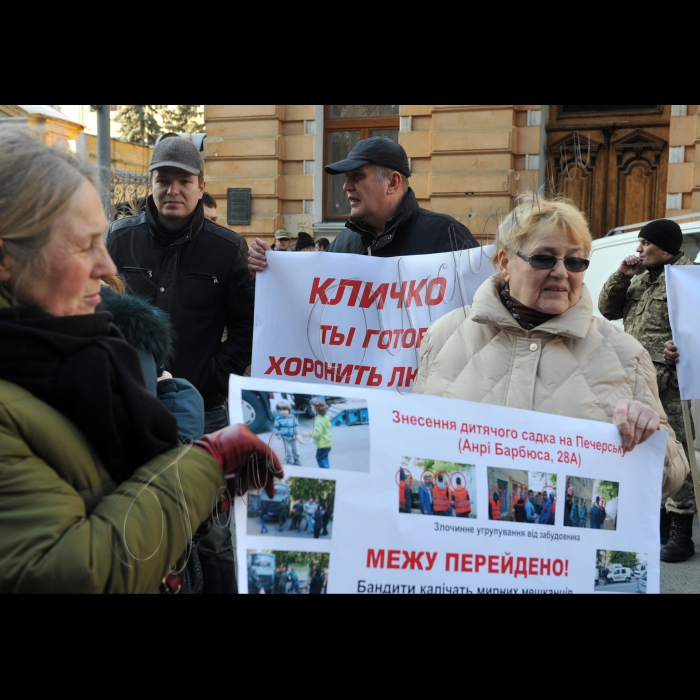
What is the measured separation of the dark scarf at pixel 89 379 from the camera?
148 cm

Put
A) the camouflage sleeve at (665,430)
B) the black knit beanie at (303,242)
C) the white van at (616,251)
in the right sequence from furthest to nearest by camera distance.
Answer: the black knit beanie at (303,242) < the white van at (616,251) < the camouflage sleeve at (665,430)

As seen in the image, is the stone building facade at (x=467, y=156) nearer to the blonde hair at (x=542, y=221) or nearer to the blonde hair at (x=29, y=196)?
the blonde hair at (x=542, y=221)

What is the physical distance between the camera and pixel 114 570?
56.6 inches

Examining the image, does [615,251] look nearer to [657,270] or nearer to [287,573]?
[657,270]

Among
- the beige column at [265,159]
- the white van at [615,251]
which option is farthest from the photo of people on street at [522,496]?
the beige column at [265,159]

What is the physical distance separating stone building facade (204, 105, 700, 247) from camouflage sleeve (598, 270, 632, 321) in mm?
4784

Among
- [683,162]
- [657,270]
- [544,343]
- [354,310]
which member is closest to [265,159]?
[683,162]

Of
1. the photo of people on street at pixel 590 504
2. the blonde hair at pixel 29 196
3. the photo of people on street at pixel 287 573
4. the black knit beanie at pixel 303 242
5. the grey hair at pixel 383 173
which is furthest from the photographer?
the black knit beanie at pixel 303 242

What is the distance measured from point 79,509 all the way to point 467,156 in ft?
38.7

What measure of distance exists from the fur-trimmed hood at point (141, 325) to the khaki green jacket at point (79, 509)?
0.44 metres

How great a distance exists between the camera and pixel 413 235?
399 cm

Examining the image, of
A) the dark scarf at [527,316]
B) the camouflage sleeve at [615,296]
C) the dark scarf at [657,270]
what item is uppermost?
the dark scarf at [657,270]

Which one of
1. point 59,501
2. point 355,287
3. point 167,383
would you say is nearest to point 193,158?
point 355,287

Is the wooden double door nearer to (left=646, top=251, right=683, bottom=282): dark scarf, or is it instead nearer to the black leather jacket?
(left=646, top=251, right=683, bottom=282): dark scarf
